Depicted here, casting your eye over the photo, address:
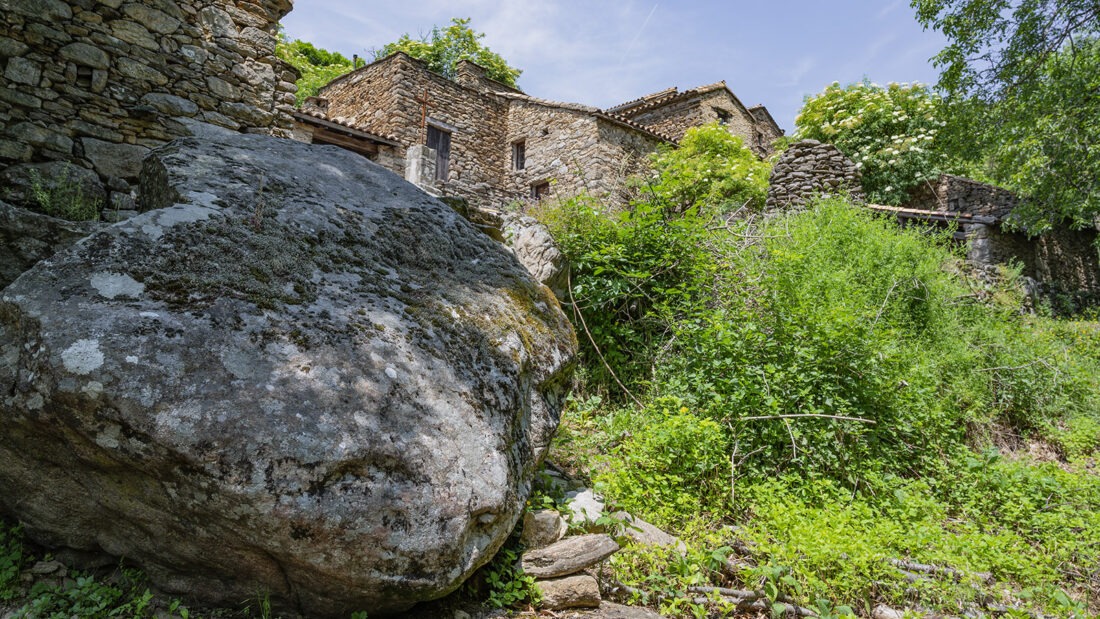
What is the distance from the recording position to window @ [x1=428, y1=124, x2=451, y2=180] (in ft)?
50.8

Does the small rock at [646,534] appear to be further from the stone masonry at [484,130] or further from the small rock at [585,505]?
the stone masonry at [484,130]

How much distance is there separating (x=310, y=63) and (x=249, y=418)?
24150 millimetres

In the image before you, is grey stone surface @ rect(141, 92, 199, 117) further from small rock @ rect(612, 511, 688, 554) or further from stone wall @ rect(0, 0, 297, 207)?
small rock @ rect(612, 511, 688, 554)

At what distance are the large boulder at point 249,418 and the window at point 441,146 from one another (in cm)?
1328

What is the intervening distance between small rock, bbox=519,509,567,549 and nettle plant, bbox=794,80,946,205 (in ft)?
38.4

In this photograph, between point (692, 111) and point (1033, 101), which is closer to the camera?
point (1033, 101)

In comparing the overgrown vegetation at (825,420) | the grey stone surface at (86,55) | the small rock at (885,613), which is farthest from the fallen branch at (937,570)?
the grey stone surface at (86,55)

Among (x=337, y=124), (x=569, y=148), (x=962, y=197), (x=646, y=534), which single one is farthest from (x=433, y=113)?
(x=646, y=534)

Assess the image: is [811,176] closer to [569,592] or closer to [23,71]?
[569,592]

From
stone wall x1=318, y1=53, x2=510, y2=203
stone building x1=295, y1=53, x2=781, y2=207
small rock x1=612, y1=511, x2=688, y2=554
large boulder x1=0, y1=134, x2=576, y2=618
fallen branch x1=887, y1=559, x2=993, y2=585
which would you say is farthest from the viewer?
stone wall x1=318, y1=53, x2=510, y2=203

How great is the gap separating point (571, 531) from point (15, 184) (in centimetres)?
433

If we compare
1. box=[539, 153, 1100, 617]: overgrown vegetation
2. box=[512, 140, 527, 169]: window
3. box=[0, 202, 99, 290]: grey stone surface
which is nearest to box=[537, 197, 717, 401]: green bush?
box=[539, 153, 1100, 617]: overgrown vegetation

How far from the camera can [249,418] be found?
1.88m

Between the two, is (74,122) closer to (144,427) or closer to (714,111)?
(144,427)
